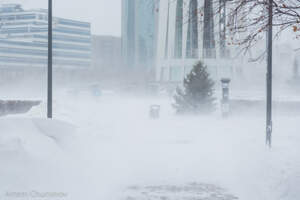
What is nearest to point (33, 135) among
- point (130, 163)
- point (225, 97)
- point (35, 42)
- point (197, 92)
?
point (130, 163)

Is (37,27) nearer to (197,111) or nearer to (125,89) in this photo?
(125,89)

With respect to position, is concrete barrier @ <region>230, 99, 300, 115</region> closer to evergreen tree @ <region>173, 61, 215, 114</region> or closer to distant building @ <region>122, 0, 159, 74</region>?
evergreen tree @ <region>173, 61, 215, 114</region>

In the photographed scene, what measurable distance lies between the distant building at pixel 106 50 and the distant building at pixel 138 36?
32.0 ft

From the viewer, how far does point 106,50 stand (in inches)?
4131

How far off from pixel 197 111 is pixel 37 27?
68.1 metres

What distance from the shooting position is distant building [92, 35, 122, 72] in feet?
337

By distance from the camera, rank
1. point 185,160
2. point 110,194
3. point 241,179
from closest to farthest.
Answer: point 110,194
point 241,179
point 185,160

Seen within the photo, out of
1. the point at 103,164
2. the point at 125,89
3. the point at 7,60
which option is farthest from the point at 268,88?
the point at 7,60

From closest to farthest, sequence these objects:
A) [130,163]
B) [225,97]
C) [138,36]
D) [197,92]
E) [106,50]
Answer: [130,163], [225,97], [197,92], [138,36], [106,50]

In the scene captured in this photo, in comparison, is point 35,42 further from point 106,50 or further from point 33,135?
point 33,135

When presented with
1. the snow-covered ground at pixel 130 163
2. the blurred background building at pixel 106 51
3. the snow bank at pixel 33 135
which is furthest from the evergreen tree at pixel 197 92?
the blurred background building at pixel 106 51

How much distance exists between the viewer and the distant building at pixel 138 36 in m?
73.8

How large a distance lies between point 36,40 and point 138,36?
22.7 metres

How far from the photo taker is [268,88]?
11.5 metres
